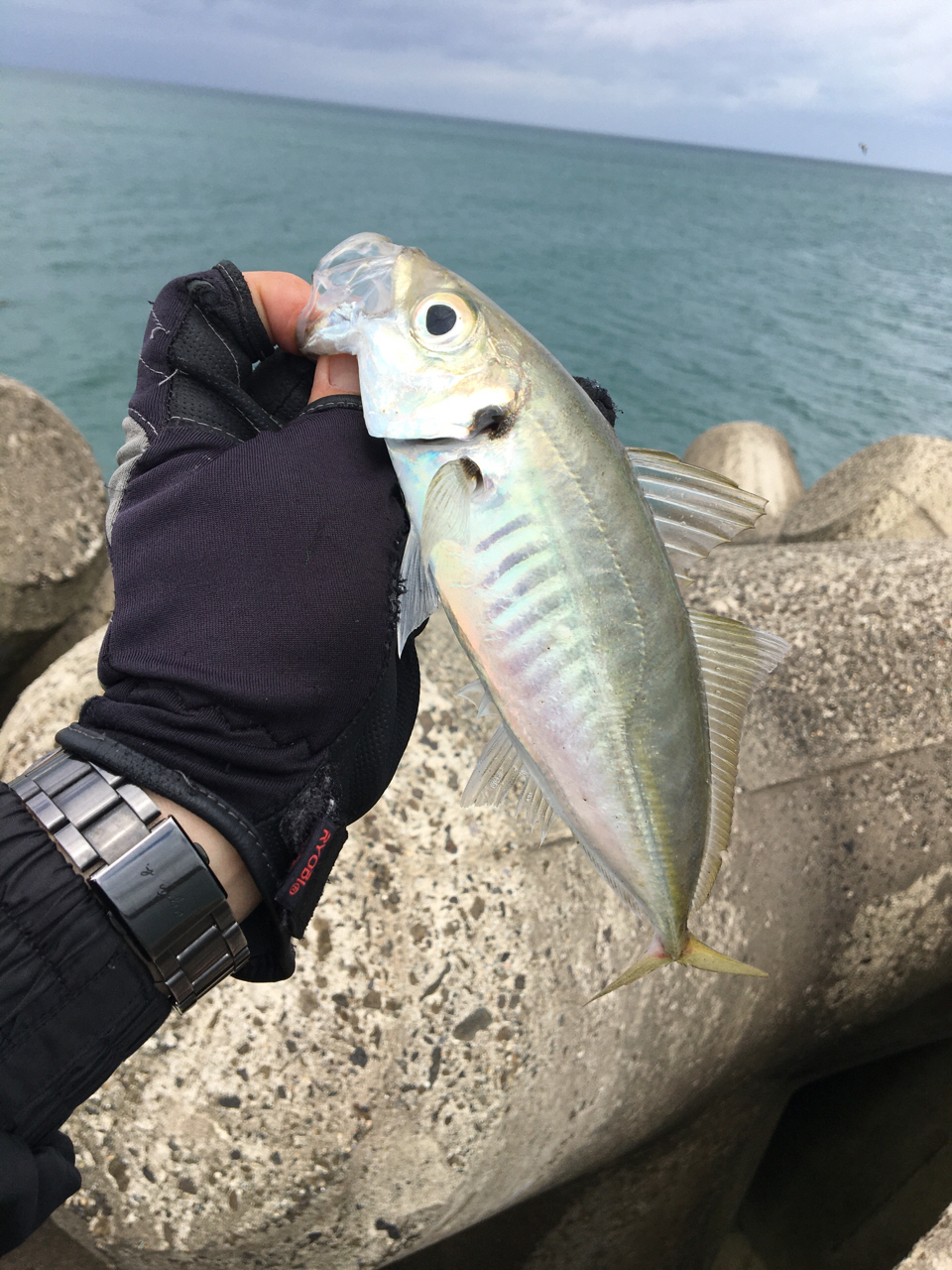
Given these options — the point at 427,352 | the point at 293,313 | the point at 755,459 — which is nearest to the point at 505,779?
the point at 427,352

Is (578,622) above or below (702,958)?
above

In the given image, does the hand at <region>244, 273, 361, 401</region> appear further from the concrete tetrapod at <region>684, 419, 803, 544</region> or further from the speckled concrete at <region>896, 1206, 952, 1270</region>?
the concrete tetrapod at <region>684, 419, 803, 544</region>

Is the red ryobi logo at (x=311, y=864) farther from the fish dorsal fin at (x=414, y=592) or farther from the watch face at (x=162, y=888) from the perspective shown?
the fish dorsal fin at (x=414, y=592)

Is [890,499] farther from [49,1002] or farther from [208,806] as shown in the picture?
[49,1002]

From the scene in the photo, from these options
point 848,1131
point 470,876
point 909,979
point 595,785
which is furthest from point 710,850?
point 848,1131

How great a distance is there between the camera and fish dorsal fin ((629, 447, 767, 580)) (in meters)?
1.74

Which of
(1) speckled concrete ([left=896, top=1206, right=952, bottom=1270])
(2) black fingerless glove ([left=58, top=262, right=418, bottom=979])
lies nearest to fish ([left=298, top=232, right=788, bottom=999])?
(2) black fingerless glove ([left=58, top=262, right=418, bottom=979])

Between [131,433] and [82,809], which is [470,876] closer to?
[82,809]

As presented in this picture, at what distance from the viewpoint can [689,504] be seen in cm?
176

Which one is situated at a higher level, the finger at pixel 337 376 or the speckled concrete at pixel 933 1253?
the finger at pixel 337 376

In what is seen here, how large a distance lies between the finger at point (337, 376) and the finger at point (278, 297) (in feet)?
0.08

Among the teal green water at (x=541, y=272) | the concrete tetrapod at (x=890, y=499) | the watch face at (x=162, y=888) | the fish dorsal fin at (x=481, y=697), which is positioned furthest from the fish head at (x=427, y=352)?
the teal green water at (x=541, y=272)

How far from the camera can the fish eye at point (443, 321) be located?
165cm

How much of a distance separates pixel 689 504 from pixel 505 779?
0.75 meters
